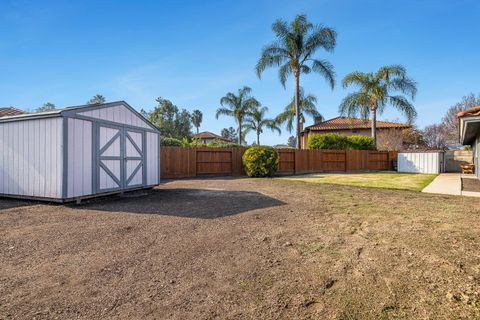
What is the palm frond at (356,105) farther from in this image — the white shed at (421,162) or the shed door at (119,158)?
the shed door at (119,158)

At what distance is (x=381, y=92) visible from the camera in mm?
22984

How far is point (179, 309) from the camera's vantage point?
2238 mm

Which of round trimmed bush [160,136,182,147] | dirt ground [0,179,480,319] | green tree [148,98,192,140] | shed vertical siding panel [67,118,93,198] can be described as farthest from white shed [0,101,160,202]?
green tree [148,98,192,140]

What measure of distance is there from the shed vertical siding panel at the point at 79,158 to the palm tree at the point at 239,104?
79.4 feet

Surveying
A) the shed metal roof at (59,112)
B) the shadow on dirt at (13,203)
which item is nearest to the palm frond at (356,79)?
the shed metal roof at (59,112)

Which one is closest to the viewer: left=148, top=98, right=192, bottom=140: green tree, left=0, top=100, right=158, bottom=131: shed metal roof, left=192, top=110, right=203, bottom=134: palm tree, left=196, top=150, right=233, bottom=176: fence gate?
left=0, top=100, right=158, bottom=131: shed metal roof

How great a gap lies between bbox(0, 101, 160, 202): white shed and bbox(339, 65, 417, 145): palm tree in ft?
67.7

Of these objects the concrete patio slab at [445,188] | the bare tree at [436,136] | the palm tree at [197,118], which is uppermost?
the palm tree at [197,118]

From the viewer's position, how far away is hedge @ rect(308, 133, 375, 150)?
76.3 feet

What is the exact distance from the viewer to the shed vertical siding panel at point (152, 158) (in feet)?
32.1

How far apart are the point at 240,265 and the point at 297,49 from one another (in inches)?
805

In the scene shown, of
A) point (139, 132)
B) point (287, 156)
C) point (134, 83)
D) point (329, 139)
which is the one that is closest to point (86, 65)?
point (134, 83)

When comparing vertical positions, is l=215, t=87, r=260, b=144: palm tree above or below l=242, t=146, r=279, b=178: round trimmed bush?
above

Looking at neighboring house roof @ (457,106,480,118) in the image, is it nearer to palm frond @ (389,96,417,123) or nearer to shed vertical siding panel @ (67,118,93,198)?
shed vertical siding panel @ (67,118,93,198)
